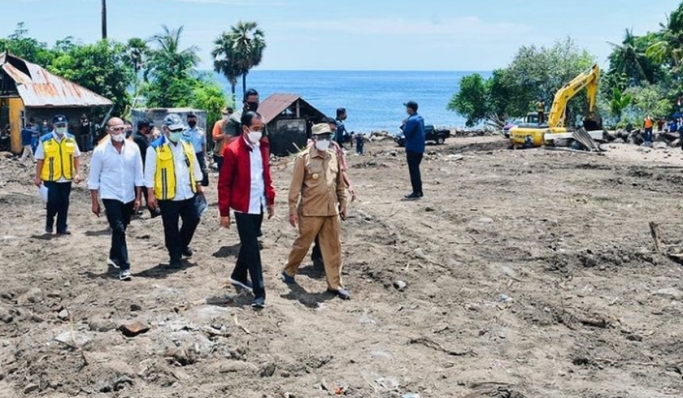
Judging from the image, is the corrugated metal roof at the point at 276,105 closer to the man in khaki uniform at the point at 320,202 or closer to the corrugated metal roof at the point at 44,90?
the corrugated metal roof at the point at 44,90

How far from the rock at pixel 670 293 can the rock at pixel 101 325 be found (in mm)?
5494

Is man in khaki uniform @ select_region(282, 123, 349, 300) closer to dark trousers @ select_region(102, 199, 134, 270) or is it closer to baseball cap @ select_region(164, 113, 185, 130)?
baseball cap @ select_region(164, 113, 185, 130)

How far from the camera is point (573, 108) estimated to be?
45938 mm

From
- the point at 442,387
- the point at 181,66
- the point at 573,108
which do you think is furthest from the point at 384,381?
the point at 573,108

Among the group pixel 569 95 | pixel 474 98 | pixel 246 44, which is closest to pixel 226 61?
pixel 246 44

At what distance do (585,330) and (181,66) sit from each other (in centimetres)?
3780

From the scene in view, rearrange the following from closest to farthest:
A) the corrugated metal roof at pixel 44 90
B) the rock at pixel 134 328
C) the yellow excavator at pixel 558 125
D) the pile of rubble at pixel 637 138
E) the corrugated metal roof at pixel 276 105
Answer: the rock at pixel 134 328
the yellow excavator at pixel 558 125
the corrugated metal roof at pixel 44 90
the pile of rubble at pixel 637 138
the corrugated metal roof at pixel 276 105

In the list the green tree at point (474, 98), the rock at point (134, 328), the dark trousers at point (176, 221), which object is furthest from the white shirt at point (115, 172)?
the green tree at point (474, 98)

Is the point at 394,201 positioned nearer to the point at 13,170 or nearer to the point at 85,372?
the point at 85,372

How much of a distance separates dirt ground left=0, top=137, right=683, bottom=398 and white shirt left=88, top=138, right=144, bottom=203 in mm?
854

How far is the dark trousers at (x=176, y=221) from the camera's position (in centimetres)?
816

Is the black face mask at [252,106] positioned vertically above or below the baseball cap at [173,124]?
above

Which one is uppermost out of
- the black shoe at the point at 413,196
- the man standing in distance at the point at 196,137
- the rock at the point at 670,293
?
the man standing in distance at the point at 196,137

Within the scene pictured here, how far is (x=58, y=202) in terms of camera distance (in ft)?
33.8
